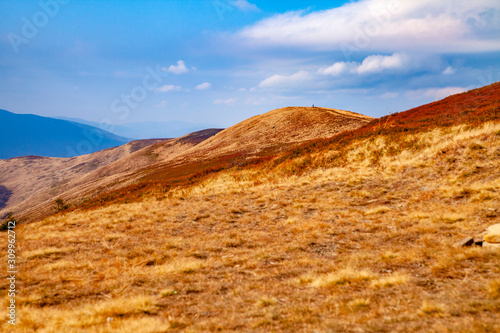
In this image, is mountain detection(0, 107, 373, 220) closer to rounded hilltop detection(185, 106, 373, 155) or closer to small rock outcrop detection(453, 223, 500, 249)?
rounded hilltop detection(185, 106, 373, 155)

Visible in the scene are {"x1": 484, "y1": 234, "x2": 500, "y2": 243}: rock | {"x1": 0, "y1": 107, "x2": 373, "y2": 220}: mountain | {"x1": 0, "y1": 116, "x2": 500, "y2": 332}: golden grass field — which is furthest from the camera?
{"x1": 0, "y1": 107, "x2": 373, "y2": 220}: mountain

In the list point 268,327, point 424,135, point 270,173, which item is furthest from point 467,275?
point 270,173

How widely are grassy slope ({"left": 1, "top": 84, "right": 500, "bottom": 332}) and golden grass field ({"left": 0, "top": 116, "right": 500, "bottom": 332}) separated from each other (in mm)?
53

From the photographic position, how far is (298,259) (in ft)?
33.2

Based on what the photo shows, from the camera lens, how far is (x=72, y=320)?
22.2 feet

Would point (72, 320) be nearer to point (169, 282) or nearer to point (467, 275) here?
point (169, 282)

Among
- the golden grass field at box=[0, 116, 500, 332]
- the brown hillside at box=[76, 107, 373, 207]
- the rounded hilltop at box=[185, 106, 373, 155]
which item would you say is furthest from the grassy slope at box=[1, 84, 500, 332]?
the rounded hilltop at box=[185, 106, 373, 155]

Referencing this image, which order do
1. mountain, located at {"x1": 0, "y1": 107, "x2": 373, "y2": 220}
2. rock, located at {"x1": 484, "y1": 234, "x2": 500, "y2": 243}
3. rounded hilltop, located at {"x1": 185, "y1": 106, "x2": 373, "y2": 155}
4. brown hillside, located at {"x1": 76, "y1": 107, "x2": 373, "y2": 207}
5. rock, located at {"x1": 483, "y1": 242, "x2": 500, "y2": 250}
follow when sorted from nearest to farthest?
1. rock, located at {"x1": 483, "y1": 242, "x2": 500, "y2": 250}
2. rock, located at {"x1": 484, "y1": 234, "x2": 500, "y2": 243}
3. brown hillside, located at {"x1": 76, "y1": 107, "x2": 373, "y2": 207}
4. mountain, located at {"x1": 0, "y1": 107, "x2": 373, "y2": 220}
5. rounded hilltop, located at {"x1": 185, "y1": 106, "x2": 373, "y2": 155}

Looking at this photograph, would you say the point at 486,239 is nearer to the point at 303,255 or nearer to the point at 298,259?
the point at 303,255

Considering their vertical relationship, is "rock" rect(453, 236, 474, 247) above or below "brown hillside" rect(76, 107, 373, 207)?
below

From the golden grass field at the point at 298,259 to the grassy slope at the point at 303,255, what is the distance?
5cm

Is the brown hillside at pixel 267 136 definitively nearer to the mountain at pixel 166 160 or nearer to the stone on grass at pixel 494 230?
the mountain at pixel 166 160

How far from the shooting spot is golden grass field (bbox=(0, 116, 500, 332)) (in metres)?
6.19

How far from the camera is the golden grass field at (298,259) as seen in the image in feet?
20.3
